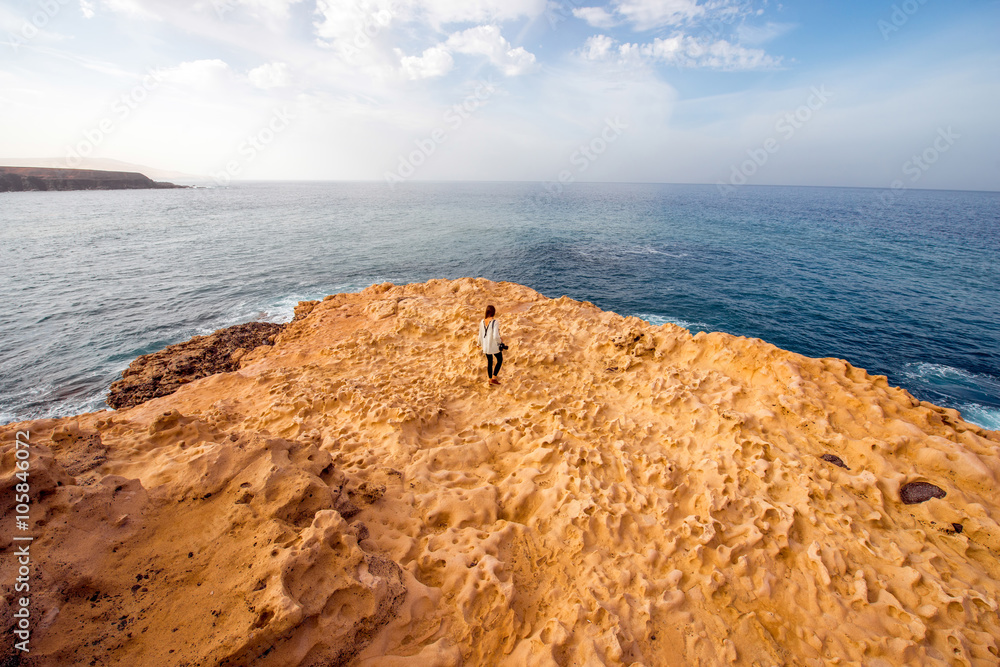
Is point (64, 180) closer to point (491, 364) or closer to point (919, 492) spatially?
point (491, 364)

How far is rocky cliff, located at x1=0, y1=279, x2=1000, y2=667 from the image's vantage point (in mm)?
3703

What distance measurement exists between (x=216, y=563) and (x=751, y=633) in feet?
19.6

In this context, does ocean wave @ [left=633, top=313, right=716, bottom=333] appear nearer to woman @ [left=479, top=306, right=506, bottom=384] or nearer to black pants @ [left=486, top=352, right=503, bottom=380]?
black pants @ [left=486, top=352, right=503, bottom=380]

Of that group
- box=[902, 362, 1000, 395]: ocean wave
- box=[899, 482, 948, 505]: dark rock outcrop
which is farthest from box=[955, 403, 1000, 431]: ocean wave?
box=[899, 482, 948, 505]: dark rock outcrop

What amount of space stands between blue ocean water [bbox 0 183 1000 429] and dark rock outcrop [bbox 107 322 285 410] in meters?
1.48

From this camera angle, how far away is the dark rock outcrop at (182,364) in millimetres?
12289

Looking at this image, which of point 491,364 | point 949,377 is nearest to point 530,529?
point 491,364

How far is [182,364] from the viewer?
13.3 m

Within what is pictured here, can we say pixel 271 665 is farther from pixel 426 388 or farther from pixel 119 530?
pixel 426 388

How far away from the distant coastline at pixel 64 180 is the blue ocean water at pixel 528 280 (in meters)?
81.1

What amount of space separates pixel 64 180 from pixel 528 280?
15358 cm

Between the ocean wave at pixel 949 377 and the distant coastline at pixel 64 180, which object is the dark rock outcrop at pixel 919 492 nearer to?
the ocean wave at pixel 949 377

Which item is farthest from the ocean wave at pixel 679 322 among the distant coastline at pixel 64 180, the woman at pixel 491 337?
the distant coastline at pixel 64 180

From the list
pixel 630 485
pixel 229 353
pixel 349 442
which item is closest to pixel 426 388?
pixel 349 442
